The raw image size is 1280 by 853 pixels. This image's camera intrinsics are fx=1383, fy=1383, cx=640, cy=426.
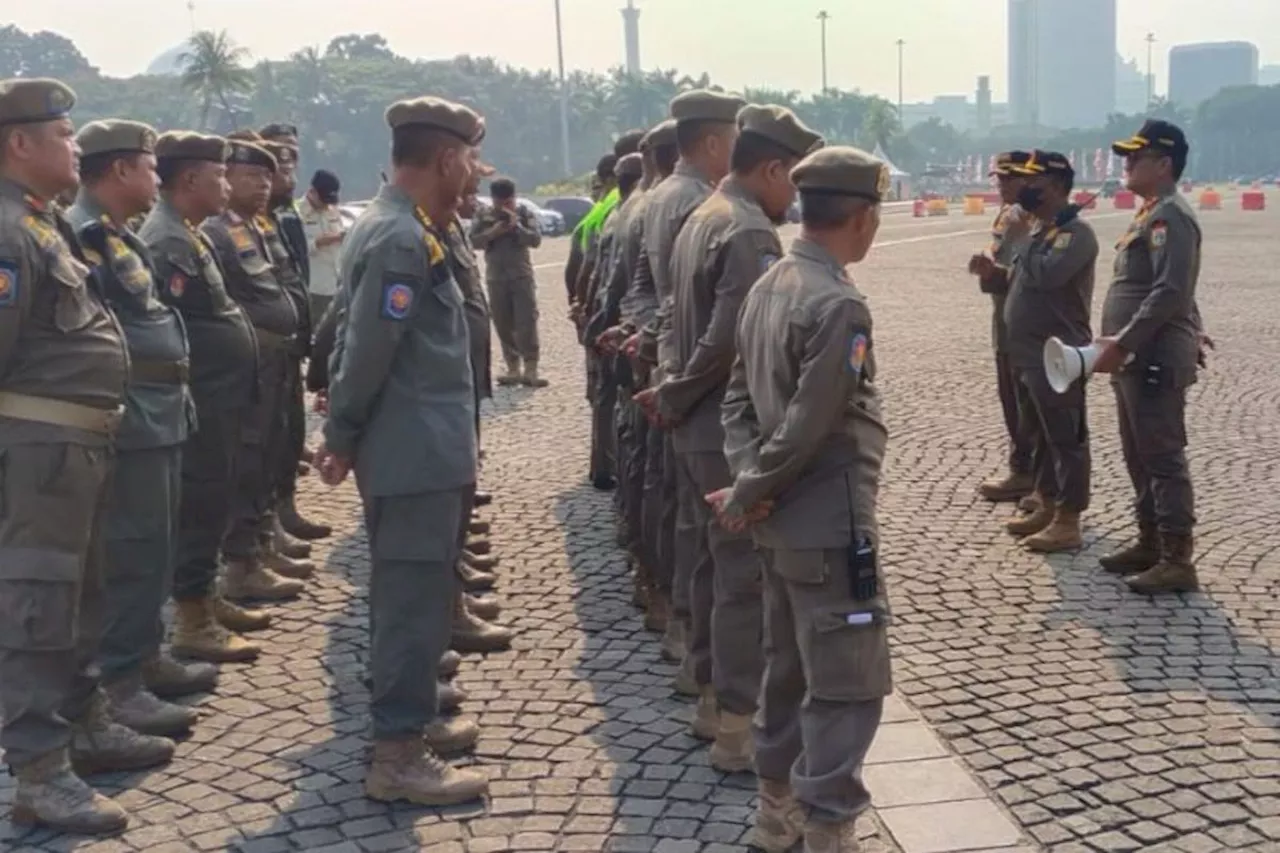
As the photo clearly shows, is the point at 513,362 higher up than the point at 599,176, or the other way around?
the point at 599,176

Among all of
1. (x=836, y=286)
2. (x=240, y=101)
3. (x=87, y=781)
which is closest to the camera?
(x=836, y=286)

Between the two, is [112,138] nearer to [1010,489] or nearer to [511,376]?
[1010,489]

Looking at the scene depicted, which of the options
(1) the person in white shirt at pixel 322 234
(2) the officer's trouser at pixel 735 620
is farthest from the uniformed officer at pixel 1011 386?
(1) the person in white shirt at pixel 322 234

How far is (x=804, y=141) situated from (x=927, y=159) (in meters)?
143

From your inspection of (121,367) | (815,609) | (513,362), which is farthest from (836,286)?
(513,362)

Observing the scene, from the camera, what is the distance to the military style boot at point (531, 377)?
40.4ft

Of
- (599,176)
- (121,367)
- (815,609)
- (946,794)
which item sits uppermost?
(599,176)

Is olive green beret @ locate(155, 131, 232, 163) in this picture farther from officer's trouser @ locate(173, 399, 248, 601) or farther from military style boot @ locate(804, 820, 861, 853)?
military style boot @ locate(804, 820, 861, 853)

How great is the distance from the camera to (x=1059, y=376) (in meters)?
6.15

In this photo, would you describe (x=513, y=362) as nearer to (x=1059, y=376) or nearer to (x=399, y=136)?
(x=1059, y=376)

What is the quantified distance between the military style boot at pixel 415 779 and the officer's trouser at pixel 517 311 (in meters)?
7.97

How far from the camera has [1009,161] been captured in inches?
285

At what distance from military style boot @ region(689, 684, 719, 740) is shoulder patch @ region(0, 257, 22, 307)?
251cm

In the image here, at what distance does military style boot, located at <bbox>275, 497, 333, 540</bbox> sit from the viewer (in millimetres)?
7516
